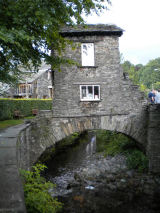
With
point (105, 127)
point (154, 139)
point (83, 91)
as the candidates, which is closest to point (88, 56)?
point (83, 91)

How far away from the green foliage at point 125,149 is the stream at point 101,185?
0.59 m

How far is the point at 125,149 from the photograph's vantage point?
15688 millimetres

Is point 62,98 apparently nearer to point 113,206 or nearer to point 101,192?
point 101,192

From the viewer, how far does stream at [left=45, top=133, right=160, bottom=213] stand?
833cm

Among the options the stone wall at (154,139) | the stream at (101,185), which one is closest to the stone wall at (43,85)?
the stream at (101,185)

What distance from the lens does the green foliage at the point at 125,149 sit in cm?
1271

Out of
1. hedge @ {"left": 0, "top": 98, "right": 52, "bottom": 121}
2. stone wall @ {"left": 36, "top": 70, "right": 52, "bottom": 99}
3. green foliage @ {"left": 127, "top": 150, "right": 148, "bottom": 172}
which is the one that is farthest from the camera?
stone wall @ {"left": 36, "top": 70, "right": 52, "bottom": 99}

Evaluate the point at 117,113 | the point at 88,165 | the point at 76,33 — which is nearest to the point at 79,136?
the point at 88,165

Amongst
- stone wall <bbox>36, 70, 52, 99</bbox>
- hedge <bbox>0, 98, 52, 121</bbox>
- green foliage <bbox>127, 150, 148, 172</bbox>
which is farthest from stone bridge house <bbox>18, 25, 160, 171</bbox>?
stone wall <bbox>36, 70, 52, 99</bbox>

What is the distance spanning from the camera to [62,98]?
37.1 ft

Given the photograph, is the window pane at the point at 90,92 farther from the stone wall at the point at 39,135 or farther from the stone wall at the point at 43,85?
the stone wall at the point at 43,85

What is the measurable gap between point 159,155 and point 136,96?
3.62 metres

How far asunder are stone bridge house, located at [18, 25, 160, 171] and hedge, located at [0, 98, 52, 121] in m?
8.49

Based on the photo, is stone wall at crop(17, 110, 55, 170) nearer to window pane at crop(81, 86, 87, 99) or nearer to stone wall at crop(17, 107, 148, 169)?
stone wall at crop(17, 107, 148, 169)
